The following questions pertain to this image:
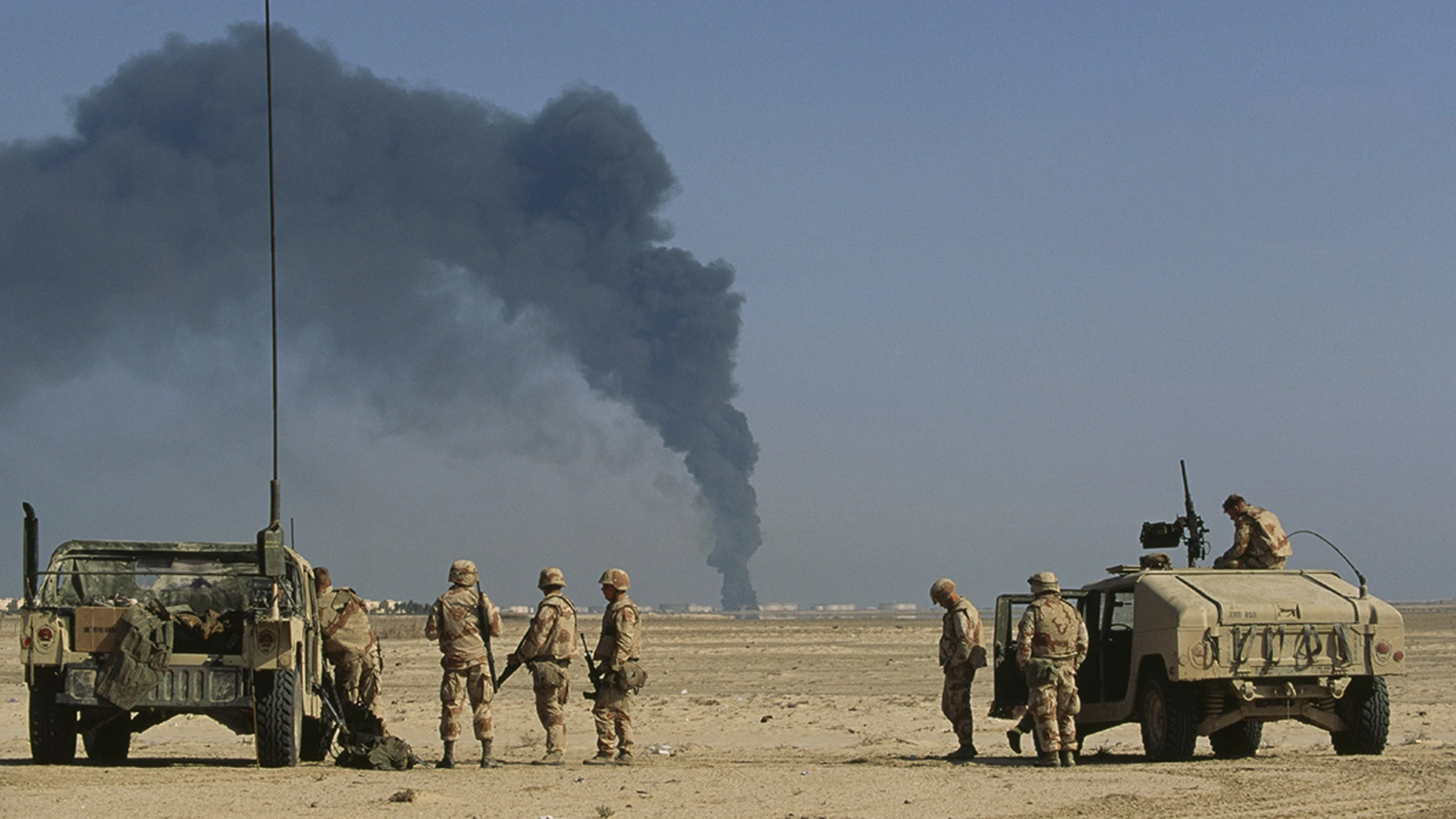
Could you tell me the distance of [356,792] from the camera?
10656 mm

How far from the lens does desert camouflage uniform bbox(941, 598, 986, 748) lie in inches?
536

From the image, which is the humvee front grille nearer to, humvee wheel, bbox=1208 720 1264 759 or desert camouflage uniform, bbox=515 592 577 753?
desert camouflage uniform, bbox=515 592 577 753

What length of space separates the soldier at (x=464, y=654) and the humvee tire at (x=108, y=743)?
2662mm

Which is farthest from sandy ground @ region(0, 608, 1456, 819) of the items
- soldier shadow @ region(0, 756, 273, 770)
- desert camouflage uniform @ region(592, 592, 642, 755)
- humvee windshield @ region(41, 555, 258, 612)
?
humvee windshield @ region(41, 555, 258, 612)

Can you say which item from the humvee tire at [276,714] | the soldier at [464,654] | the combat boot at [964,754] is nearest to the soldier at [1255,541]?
the combat boot at [964,754]

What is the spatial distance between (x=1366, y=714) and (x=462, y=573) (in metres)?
7.39

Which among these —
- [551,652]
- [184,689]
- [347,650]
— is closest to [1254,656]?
[551,652]

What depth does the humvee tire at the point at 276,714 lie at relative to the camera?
11.8 meters

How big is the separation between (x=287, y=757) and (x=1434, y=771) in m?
8.48

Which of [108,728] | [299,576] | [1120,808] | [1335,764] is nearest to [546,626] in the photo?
[299,576]

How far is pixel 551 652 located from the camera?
13.2 meters

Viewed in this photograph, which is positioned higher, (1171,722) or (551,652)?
(551,652)

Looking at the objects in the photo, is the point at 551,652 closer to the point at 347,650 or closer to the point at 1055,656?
the point at 347,650

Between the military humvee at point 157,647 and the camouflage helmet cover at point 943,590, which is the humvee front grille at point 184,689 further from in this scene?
the camouflage helmet cover at point 943,590
